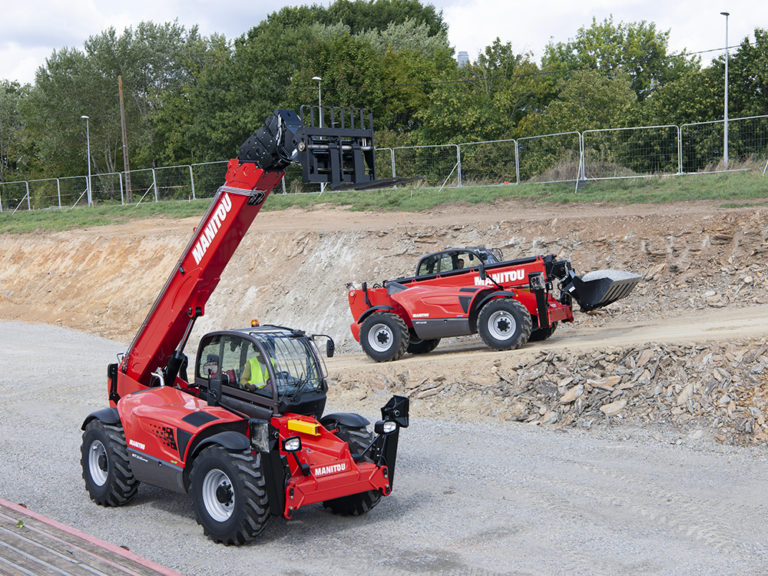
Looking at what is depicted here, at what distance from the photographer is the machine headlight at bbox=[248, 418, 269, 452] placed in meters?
7.74

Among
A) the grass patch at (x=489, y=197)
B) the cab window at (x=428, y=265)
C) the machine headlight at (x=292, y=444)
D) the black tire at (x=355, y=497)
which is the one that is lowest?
the black tire at (x=355, y=497)

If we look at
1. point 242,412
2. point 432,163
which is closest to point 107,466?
point 242,412

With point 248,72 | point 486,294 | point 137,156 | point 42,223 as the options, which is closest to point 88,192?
point 42,223

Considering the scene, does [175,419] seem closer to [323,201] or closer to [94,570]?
[94,570]

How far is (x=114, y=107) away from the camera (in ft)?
204

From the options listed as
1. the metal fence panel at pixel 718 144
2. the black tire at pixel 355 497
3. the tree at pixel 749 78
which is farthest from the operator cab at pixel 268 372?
the tree at pixel 749 78

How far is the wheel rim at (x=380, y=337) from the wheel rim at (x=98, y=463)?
791 centimetres

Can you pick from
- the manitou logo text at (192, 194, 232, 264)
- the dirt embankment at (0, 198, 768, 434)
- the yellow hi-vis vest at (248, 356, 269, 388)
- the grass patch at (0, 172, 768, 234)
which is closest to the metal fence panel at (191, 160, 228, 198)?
the grass patch at (0, 172, 768, 234)

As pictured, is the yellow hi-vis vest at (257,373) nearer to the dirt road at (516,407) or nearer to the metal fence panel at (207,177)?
the dirt road at (516,407)

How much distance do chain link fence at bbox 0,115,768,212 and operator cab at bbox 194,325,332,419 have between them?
62.5 ft

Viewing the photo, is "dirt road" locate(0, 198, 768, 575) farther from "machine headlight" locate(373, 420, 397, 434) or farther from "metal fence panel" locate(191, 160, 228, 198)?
"metal fence panel" locate(191, 160, 228, 198)

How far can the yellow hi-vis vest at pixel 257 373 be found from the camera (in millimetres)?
8391

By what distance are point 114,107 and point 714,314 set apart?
178 feet

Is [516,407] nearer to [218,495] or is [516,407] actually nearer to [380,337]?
[380,337]
